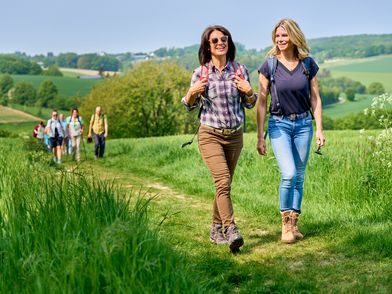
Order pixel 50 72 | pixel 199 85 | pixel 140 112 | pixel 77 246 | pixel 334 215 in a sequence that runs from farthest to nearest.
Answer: pixel 50 72, pixel 140 112, pixel 334 215, pixel 199 85, pixel 77 246

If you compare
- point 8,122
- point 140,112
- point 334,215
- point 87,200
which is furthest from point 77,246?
point 8,122

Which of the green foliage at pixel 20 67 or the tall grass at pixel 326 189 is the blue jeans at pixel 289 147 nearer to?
the tall grass at pixel 326 189

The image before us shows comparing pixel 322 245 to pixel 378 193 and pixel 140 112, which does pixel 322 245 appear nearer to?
pixel 378 193

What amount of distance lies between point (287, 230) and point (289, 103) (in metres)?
1.46

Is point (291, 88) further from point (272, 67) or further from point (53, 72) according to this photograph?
Result: point (53, 72)

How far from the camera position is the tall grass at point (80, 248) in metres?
3.79

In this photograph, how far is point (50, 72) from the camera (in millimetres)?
172625

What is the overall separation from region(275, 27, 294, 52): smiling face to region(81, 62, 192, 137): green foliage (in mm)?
54185

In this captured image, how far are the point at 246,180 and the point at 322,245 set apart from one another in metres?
5.10

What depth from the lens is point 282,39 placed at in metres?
6.76

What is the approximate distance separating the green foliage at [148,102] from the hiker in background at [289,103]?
177 ft

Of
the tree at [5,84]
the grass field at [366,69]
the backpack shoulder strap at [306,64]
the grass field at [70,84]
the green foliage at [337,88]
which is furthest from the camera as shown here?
the grass field at [366,69]

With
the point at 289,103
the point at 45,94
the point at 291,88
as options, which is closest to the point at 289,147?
the point at 289,103

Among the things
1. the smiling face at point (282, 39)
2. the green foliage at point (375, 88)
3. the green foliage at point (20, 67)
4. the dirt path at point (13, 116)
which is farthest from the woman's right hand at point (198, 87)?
the green foliage at point (20, 67)
